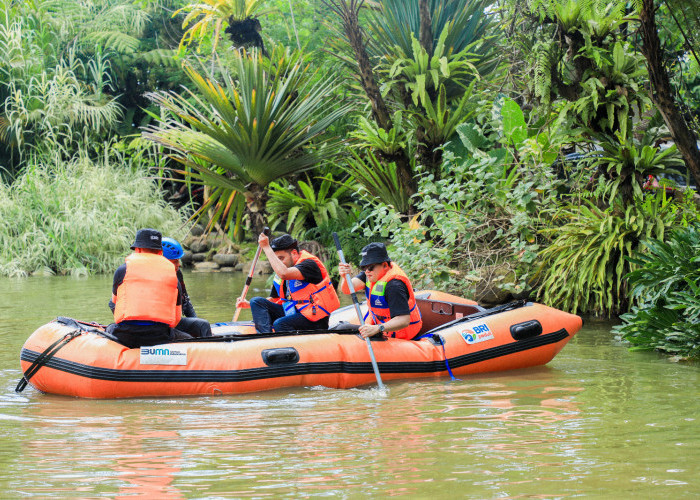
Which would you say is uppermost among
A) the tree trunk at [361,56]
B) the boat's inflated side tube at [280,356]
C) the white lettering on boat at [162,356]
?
the tree trunk at [361,56]

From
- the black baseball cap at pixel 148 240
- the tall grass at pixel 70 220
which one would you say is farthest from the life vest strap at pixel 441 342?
the tall grass at pixel 70 220

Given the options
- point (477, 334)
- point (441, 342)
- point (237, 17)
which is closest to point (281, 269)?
point (441, 342)

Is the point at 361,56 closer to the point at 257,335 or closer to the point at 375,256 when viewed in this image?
the point at 375,256

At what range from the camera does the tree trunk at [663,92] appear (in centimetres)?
636

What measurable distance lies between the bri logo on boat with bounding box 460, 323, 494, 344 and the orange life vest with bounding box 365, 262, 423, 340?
439 mm

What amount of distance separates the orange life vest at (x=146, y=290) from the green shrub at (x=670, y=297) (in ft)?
14.2

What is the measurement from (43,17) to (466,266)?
56.3 feet

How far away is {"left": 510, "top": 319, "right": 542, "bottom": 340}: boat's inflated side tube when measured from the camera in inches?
279

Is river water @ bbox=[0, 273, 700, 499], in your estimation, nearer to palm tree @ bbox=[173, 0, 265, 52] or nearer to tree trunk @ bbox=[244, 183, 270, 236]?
tree trunk @ bbox=[244, 183, 270, 236]

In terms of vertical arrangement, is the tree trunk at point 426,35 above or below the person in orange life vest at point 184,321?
above

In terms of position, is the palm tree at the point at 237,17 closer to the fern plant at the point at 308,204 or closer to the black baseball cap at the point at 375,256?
the fern plant at the point at 308,204

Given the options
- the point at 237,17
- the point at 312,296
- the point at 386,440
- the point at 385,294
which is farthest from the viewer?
the point at 237,17

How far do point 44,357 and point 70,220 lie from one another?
12.1 metres

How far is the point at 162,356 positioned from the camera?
6203mm
